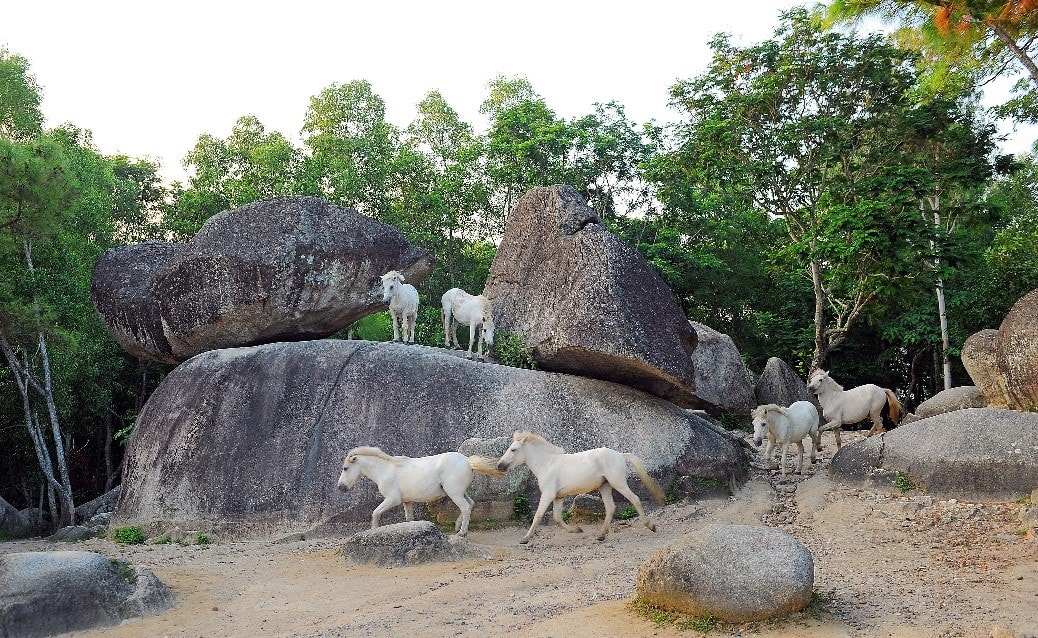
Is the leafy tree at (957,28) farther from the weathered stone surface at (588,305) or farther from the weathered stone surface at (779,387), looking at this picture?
the weathered stone surface at (779,387)

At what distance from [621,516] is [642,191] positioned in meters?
18.4

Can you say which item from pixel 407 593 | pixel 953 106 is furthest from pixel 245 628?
pixel 953 106

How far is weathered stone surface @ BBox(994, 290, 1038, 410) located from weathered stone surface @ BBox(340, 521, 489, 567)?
27.1 ft

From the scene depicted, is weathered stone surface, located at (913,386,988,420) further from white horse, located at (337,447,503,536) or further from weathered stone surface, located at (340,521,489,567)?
weathered stone surface, located at (340,521,489,567)

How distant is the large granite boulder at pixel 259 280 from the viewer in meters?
14.4

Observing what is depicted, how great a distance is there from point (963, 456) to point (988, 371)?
2580 millimetres

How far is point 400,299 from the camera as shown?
14422 mm

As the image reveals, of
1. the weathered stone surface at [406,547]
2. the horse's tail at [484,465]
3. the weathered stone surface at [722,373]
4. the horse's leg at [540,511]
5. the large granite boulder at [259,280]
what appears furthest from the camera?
the weathered stone surface at [722,373]

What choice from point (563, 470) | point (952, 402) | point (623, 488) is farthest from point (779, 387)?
point (563, 470)

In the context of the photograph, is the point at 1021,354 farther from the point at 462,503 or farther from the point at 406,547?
the point at 406,547

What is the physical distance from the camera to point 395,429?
12789mm

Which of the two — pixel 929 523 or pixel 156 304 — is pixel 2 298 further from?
pixel 929 523

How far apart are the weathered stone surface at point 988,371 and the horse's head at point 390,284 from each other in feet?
28.7

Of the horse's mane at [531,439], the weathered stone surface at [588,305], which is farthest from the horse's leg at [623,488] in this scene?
the weathered stone surface at [588,305]
